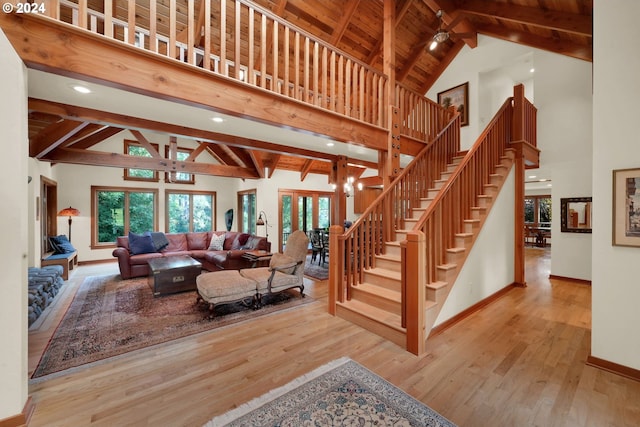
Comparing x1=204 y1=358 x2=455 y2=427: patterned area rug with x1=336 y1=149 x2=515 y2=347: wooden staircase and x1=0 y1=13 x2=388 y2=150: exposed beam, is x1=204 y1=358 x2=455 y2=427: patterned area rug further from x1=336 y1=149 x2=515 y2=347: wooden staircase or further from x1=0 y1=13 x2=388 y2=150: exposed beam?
x1=0 y1=13 x2=388 y2=150: exposed beam

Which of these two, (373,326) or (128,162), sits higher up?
(128,162)

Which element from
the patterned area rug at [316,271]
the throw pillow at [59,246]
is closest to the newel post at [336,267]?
the patterned area rug at [316,271]

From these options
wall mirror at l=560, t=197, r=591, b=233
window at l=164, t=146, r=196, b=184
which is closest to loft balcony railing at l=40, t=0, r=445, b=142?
wall mirror at l=560, t=197, r=591, b=233

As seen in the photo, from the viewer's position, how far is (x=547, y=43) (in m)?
4.56

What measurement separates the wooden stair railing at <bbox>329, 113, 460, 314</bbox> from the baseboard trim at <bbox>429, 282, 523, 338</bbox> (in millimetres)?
1088

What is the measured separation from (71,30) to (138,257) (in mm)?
4921

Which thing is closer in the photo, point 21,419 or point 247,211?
point 21,419

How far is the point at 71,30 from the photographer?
1.85 meters

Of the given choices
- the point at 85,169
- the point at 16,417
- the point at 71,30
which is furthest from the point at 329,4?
the point at 85,169

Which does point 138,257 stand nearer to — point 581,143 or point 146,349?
point 146,349

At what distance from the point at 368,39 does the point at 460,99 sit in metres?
2.66

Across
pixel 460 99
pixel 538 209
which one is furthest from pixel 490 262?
pixel 538 209

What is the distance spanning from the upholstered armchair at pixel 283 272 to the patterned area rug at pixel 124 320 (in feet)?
0.80

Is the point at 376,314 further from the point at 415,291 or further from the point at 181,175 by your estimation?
the point at 181,175
